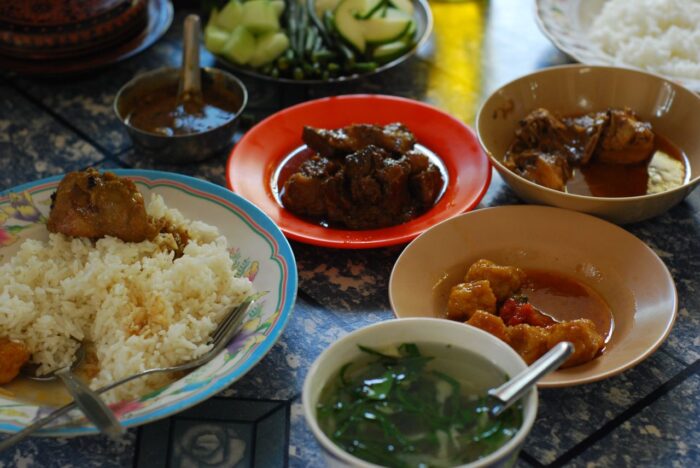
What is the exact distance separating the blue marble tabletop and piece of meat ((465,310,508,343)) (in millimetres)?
171

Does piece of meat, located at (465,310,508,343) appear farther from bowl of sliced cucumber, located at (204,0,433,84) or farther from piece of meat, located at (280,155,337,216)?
bowl of sliced cucumber, located at (204,0,433,84)

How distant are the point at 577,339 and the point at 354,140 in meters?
0.91

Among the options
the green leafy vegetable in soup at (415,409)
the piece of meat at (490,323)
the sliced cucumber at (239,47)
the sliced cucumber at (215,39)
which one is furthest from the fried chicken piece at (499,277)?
the sliced cucumber at (215,39)

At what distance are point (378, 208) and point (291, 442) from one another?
75 cm

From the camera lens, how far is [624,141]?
2.21m

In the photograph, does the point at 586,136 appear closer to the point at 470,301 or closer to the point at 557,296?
the point at 557,296

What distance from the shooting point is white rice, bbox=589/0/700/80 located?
268 cm

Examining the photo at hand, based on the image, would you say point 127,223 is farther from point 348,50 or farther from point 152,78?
point 348,50

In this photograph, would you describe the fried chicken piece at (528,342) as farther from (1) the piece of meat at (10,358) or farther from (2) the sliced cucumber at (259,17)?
(2) the sliced cucumber at (259,17)

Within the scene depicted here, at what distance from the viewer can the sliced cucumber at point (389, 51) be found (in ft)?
9.29

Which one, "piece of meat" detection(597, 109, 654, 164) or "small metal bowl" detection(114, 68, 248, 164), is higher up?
"piece of meat" detection(597, 109, 654, 164)

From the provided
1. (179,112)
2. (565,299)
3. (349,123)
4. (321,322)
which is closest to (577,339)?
(565,299)

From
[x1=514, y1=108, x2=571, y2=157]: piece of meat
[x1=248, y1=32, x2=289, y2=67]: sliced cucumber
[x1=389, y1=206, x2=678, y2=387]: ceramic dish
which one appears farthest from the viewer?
[x1=248, y1=32, x2=289, y2=67]: sliced cucumber

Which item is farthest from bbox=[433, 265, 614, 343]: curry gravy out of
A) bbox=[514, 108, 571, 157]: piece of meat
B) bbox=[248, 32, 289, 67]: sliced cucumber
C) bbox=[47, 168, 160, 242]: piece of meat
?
bbox=[248, 32, 289, 67]: sliced cucumber
